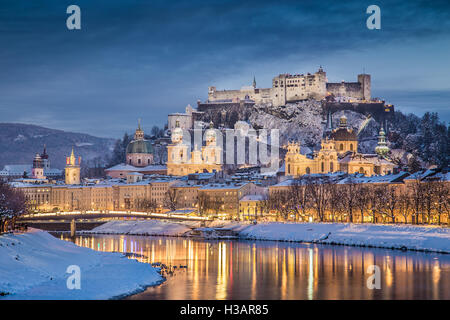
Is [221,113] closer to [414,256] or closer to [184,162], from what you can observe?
[184,162]

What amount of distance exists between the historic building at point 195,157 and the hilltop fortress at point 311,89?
1389 cm

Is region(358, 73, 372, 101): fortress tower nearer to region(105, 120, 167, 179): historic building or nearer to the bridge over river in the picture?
region(105, 120, 167, 179): historic building

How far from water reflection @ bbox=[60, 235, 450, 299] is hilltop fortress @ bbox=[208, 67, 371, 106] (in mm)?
88629

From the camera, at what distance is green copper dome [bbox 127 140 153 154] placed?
15688 centimetres

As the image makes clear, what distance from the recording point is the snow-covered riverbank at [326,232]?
180ft

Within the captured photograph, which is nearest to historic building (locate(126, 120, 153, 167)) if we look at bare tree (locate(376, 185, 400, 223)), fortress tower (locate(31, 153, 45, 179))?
fortress tower (locate(31, 153, 45, 179))

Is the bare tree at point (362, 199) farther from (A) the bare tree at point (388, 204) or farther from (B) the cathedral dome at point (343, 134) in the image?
(B) the cathedral dome at point (343, 134)

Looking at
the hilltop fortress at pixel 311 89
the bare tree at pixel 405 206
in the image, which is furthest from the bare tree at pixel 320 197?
the hilltop fortress at pixel 311 89

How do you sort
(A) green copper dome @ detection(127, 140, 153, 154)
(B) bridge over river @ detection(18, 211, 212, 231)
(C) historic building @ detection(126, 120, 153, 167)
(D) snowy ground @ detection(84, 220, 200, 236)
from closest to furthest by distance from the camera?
1. (D) snowy ground @ detection(84, 220, 200, 236)
2. (B) bridge over river @ detection(18, 211, 212, 231)
3. (C) historic building @ detection(126, 120, 153, 167)
4. (A) green copper dome @ detection(127, 140, 153, 154)

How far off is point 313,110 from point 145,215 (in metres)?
65.8

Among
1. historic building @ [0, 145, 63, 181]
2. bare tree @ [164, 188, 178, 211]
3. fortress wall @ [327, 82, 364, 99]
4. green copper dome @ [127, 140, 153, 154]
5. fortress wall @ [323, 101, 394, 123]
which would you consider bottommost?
bare tree @ [164, 188, 178, 211]

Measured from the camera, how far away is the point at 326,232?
65.3m

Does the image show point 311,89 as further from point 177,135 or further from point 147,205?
point 147,205
